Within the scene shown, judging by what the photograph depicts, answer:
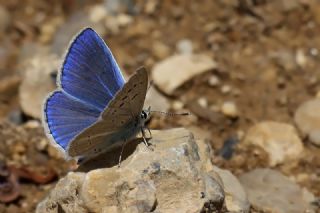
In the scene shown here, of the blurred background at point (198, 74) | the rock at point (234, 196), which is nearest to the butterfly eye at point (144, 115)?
the rock at point (234, 196)

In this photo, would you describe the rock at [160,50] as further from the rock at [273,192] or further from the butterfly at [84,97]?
the butterfly at [84,97]

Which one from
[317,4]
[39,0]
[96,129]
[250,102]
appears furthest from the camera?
[39,0]

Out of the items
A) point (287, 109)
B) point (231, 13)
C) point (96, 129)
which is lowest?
point (287, 109)

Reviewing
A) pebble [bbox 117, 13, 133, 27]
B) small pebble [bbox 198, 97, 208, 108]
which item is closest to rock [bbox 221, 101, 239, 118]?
small pebble [bbox 198, 97, 208, 108]

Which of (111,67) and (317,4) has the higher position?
(111,67)

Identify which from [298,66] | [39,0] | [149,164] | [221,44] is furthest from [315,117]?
[39,0]

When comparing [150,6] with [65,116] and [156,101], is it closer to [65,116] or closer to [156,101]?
[156,101]

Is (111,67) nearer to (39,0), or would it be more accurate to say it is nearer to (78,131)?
(78,131)
